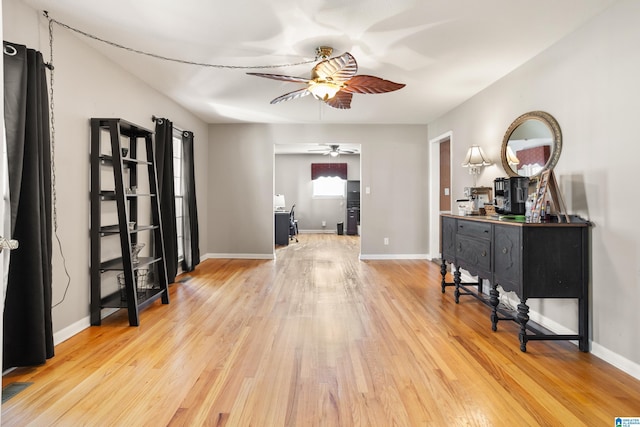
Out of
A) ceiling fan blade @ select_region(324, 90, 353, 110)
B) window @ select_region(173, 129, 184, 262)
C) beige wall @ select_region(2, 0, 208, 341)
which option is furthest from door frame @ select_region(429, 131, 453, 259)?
beige wall @ select_region(2, 0, 208, 341)

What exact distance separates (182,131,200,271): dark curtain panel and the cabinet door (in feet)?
13.2

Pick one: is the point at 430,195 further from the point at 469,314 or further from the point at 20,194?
the point at 20,194

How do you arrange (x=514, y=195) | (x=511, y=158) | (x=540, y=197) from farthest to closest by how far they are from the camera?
(x=511, y=158) < (x=514, y=195) < (x=540, y=197)

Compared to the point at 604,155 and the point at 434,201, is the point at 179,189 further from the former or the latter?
the point at 604,155

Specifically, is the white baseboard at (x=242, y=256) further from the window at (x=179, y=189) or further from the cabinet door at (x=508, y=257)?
the cabinet door at (x=508, y=257)

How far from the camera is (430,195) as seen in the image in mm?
6340

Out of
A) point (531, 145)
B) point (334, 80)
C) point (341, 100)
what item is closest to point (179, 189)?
point (341, 100)

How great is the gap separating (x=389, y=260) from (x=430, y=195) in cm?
134

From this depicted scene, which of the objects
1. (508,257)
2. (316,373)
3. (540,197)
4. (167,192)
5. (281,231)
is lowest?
(316,373)

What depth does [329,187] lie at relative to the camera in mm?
11250

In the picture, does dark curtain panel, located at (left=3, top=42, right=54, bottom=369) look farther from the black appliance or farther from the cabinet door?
the black appliance

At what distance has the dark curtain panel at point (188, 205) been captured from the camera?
5234 mm

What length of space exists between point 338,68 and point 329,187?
8458 millimetres

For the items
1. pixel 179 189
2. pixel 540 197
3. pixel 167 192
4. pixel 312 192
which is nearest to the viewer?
pixel 540 197
